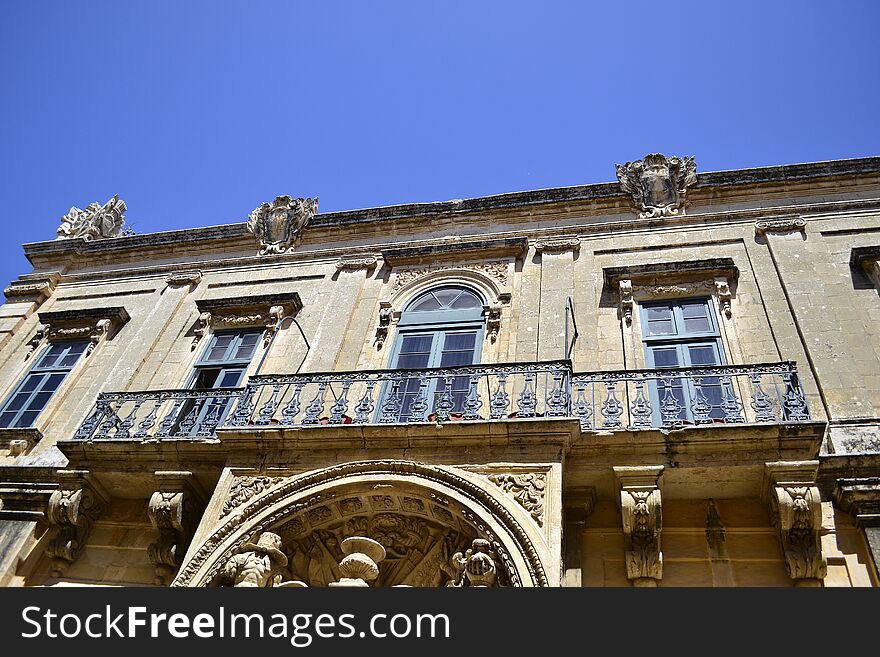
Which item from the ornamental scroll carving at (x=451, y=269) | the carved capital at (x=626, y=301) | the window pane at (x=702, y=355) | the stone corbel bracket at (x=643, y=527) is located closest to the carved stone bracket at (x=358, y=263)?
the ornamental scroll carving at (x=451, y=269)

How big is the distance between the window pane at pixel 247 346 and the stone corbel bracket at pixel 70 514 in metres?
2.64

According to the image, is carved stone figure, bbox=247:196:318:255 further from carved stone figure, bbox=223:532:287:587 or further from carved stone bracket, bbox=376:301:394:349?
carved stone figure, bbox=223:532:287:587

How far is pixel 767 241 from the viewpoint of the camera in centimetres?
956

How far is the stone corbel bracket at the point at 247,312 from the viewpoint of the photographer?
10.4m

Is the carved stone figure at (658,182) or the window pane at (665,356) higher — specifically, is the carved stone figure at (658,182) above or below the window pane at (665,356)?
above

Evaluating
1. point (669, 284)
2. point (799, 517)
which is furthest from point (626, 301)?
point (799, 517)

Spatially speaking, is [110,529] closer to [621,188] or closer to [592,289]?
[592,289]

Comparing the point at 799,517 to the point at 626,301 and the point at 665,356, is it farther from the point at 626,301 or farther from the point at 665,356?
the point at 626,301

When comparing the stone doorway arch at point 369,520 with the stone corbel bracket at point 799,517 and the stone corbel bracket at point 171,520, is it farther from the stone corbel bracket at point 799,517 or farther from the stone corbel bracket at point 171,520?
the stone corbel bracket at point 799,517

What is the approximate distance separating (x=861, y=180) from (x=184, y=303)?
10439 mm

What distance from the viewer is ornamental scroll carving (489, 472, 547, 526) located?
6223 mm

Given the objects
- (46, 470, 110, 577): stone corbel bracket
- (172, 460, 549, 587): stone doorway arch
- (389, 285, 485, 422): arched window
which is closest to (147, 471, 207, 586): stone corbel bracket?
(172, 460, 549, 587): stone doorway arch

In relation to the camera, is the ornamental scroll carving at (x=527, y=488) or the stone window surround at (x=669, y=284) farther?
the stone window surround at (x=669, y=284)
